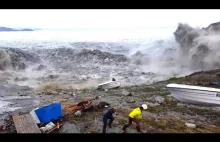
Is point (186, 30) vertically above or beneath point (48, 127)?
above

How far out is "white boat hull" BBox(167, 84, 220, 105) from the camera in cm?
1390

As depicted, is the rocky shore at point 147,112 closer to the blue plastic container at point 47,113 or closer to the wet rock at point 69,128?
the wet rock at point 69,128

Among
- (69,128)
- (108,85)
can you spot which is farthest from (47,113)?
(108,85)

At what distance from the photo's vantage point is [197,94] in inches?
566

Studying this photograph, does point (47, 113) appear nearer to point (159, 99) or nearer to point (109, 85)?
point (159, 99)

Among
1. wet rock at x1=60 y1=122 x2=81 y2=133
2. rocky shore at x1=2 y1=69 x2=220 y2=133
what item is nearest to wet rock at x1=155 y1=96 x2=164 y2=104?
rocky shore at x1=2 y1=69 x2=220 y2=133

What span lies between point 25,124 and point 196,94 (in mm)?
8561

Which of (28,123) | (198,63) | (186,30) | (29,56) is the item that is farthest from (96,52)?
(28,123)

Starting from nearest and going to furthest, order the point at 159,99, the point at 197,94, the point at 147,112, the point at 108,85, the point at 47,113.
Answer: the point at 47,113 < the point at 147,112 < the point at 197,94 < the point at 159,99 < the point at 108,85

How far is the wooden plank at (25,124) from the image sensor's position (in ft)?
35.9
